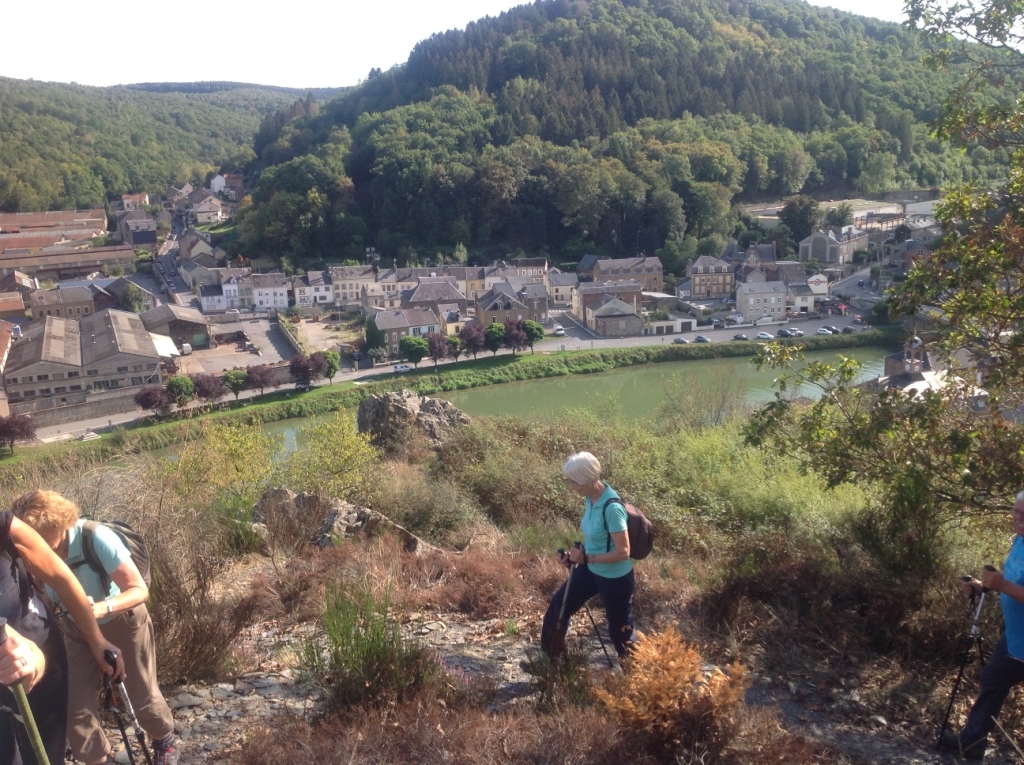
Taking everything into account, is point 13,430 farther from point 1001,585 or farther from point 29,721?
point 1001,585

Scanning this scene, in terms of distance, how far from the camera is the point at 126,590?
1.91 meters

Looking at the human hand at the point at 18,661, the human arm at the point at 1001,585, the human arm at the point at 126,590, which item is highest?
the human hand at the point at 18,661

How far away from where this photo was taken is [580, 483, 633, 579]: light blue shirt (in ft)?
7.99

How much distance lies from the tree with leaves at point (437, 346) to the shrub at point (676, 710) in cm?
1988

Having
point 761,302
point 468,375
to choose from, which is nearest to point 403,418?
point 468,375

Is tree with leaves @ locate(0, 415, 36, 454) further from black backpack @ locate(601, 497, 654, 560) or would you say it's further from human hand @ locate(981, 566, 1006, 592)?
human hand @ locate(981, 566, 1006, 592)

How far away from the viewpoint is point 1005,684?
214 centimetres

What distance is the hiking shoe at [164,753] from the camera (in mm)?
2027

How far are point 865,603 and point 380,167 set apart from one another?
40.9 m

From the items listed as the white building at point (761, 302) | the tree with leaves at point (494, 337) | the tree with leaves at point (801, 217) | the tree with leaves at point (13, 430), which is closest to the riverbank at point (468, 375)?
the tree with leaves at point (494, 337)

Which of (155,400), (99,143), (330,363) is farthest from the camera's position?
(99,143)

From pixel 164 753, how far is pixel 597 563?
135 centimetres

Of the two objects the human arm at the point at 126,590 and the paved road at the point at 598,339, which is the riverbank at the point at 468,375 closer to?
the paved road at the point at 598,339

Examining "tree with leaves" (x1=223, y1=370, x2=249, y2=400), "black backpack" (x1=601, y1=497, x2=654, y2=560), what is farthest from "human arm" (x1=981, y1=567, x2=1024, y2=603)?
"tree with leaves" (x1=223, y1=370, x2=249, y2=400)
